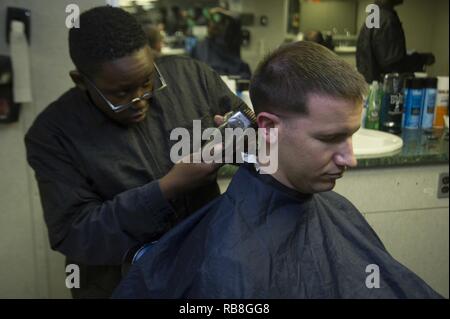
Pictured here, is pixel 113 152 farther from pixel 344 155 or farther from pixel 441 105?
pixel 441 105

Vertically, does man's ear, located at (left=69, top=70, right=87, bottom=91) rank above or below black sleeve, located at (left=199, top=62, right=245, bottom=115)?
above

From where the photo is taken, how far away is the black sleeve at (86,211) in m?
1.14

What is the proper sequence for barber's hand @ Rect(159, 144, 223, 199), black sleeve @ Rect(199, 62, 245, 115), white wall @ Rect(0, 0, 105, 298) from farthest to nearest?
1. white wall @ Rect(0, 0, 105, 298)
2. black sleeve @ Rect(199, 62, 245, 115)
3. barber's hand @ Rect(159, 144, 223, 199)

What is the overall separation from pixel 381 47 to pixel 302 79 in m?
0.49

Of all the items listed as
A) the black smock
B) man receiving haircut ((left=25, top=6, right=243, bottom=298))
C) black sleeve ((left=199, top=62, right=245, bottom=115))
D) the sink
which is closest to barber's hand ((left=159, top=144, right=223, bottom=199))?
man receiving haircut ((left=25, top=6, right=243, bottom=298))

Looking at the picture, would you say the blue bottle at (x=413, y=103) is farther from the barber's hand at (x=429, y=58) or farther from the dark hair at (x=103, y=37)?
the dark hair at (x=103, y=37)

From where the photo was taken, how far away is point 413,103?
70.7 inches

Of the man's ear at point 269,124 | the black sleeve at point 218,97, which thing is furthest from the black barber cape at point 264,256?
the black sleeve at point 218,97

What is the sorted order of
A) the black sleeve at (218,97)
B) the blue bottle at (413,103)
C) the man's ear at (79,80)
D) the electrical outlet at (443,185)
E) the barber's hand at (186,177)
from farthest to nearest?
the blue bottle at (413,103) < the electrical outlet at (443,185) < the black sleeve at (218,97) < the man's ear at (79,80) < the barber's hand at (186,177)

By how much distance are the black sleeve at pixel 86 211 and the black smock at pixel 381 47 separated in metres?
0.69

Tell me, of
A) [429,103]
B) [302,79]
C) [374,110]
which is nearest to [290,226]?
[302,79]

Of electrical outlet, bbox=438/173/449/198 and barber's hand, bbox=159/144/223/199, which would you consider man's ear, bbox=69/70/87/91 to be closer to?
barber's hand, bbox=159/144/223/199

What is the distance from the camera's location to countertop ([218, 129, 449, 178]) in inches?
61.3
